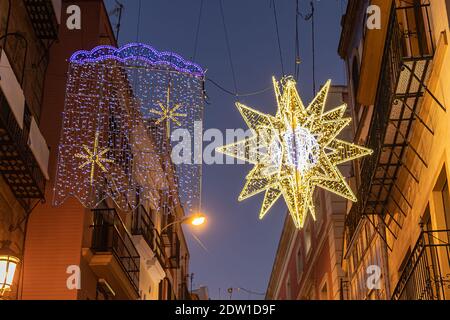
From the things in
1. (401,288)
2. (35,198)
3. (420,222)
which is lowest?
(401,288)

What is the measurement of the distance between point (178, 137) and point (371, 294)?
813cm

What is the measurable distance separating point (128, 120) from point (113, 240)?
314 cm

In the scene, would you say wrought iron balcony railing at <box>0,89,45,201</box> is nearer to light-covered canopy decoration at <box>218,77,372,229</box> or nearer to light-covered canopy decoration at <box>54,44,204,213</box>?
light-covered canopy decoration at <box>54,44,204,213</box>

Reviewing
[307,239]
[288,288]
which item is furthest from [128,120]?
[288,288]

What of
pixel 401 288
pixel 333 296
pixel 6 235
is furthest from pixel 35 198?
pixel 333 296

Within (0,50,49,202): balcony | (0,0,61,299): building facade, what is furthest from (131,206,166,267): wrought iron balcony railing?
(0,50,49,202): balcony

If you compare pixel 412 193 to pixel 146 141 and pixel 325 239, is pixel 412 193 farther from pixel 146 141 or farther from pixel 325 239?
pixel 325 239

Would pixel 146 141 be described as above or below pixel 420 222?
above

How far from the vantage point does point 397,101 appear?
1386cm

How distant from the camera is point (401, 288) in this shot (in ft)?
50.9

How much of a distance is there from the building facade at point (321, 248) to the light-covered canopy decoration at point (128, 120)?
8439mm

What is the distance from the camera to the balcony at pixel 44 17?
18781 millimetres
